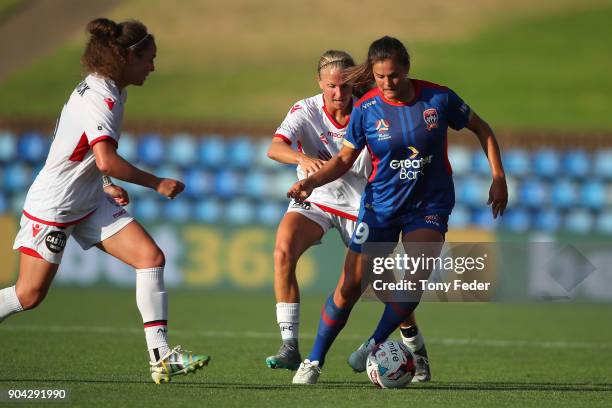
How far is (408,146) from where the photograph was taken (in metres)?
7.21

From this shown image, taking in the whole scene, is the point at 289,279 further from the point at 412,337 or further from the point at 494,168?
the point at 494,168

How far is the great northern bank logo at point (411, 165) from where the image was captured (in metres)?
7.23

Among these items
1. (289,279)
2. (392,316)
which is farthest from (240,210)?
(392,316)

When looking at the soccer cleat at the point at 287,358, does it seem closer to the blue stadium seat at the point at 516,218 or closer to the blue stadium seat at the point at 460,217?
the blue stadium seat at the point at 516,218

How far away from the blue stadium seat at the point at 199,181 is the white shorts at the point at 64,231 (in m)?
12.2

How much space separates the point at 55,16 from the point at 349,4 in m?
10.2

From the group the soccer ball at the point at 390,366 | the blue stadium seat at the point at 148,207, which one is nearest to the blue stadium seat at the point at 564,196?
the blue stadium seat at the point at 148,207

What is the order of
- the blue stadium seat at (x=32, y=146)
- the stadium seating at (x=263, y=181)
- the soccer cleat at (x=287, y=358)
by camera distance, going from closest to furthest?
the soccer cleat at (x=287, y=358) → the stadium seating at (x=263, y=181) → the blue stadium seat at (x=32, y=146)

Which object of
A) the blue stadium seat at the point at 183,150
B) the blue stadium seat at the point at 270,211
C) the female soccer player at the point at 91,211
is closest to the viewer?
the female soccer player at the point at 91,211

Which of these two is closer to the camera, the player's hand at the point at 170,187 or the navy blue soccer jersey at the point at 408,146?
the player's hand at the point at 170,187

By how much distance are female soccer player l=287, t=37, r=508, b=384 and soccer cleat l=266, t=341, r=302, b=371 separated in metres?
0.24

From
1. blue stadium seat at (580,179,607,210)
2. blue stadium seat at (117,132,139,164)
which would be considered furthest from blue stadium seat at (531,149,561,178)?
blue stadium seat at (117,132,139,164)

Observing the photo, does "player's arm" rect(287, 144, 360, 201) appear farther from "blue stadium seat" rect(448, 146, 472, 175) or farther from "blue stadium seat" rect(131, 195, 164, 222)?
"blue stadium seat" rect(448, 146, 472, 175)

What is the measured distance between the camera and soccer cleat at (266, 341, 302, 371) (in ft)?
25.3
